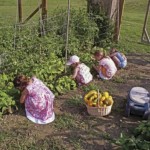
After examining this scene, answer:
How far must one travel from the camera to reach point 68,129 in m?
4.99

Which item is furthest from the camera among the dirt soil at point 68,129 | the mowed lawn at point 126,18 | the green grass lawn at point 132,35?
the mowed lawn at point 126,18

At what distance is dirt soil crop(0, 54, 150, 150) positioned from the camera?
4617 mm

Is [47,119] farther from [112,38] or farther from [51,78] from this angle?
[112,38]

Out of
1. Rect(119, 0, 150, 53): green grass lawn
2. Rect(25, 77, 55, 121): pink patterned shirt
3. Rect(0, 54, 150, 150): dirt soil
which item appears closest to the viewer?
Rect(0, 54, 150, 150): dirt soil

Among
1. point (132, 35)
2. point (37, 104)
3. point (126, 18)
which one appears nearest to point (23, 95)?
point (37, 104)

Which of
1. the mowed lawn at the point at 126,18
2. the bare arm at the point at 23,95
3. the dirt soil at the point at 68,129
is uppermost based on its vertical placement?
the bare arm at the point at 23,95

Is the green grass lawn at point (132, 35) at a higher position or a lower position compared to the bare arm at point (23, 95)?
Result: lower

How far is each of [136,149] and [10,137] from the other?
1635 mm

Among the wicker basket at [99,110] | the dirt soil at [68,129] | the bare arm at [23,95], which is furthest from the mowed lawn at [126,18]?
the wicker basket at [99,110]

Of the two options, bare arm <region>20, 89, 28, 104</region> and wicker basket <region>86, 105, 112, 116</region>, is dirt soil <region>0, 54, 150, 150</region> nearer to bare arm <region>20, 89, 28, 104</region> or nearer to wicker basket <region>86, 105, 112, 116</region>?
wicker basket <region>86, 105, 112, 116</region>

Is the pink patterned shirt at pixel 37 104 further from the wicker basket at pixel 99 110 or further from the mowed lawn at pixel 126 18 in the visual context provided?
the mowed lawn at pixel 126 18

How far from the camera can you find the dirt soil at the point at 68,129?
182 inches

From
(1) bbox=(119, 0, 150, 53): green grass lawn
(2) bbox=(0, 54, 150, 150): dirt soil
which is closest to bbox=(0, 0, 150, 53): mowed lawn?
(1) bbox=(119, 0, 150, 53): green grass lawn

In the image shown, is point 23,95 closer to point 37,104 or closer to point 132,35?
point 37,104
